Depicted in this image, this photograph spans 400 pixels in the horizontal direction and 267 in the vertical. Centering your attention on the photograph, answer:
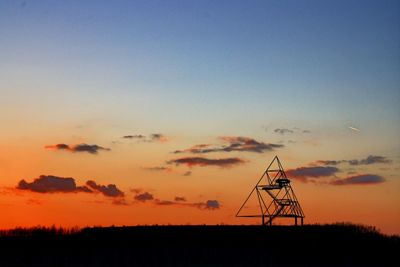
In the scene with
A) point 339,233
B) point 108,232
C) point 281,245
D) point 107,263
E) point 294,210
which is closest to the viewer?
point 107,263

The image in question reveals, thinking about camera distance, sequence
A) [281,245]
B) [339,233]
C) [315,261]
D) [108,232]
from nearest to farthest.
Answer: [315,261]
[281,245]
[339,233]
[108,232]

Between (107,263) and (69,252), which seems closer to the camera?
(107,263)

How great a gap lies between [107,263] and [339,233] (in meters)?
28.3

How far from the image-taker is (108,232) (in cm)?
7975

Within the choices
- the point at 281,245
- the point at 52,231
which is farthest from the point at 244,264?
the point at 52,231

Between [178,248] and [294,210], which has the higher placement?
[294,210]

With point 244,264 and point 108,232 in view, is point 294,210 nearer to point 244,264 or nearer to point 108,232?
point 108,232

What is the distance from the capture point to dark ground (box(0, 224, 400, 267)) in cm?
5494

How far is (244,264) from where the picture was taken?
54.2m

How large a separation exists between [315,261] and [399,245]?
10.5 metres

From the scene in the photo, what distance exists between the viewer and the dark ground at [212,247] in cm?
5494

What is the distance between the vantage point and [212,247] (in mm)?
62188

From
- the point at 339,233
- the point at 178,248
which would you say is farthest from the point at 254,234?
the point at 178,248

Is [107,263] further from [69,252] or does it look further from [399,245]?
[399,245]
